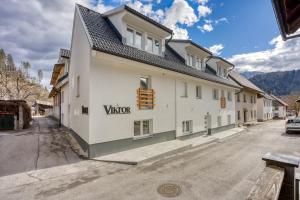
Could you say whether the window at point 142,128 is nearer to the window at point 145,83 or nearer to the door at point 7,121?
the window at point 145,83

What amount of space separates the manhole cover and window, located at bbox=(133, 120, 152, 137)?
4.99m

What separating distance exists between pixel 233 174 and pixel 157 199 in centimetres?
374

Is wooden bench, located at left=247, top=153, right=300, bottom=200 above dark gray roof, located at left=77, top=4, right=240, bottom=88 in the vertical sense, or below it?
below

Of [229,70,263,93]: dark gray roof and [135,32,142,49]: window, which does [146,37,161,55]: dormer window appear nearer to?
[135,32,142,49]: window

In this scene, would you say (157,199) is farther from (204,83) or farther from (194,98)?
(204,83)

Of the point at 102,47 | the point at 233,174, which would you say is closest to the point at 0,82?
the point at 102,47

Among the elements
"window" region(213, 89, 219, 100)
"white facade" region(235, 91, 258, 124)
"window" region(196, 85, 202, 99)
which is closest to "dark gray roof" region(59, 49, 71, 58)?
"window" region(196, 85, 202, 99)

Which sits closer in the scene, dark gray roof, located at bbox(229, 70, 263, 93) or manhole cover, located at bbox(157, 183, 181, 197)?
manhole cover, located at bbox(157, 183, 181, 197)

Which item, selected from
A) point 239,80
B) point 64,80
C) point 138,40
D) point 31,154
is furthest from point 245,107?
point 31,154

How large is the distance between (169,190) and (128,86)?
240 inches

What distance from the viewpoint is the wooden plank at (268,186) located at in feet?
6.43

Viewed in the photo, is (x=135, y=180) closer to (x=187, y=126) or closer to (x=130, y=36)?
(x=130, y=36)

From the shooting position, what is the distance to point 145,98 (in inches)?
430

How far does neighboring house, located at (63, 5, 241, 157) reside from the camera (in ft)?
28.7
